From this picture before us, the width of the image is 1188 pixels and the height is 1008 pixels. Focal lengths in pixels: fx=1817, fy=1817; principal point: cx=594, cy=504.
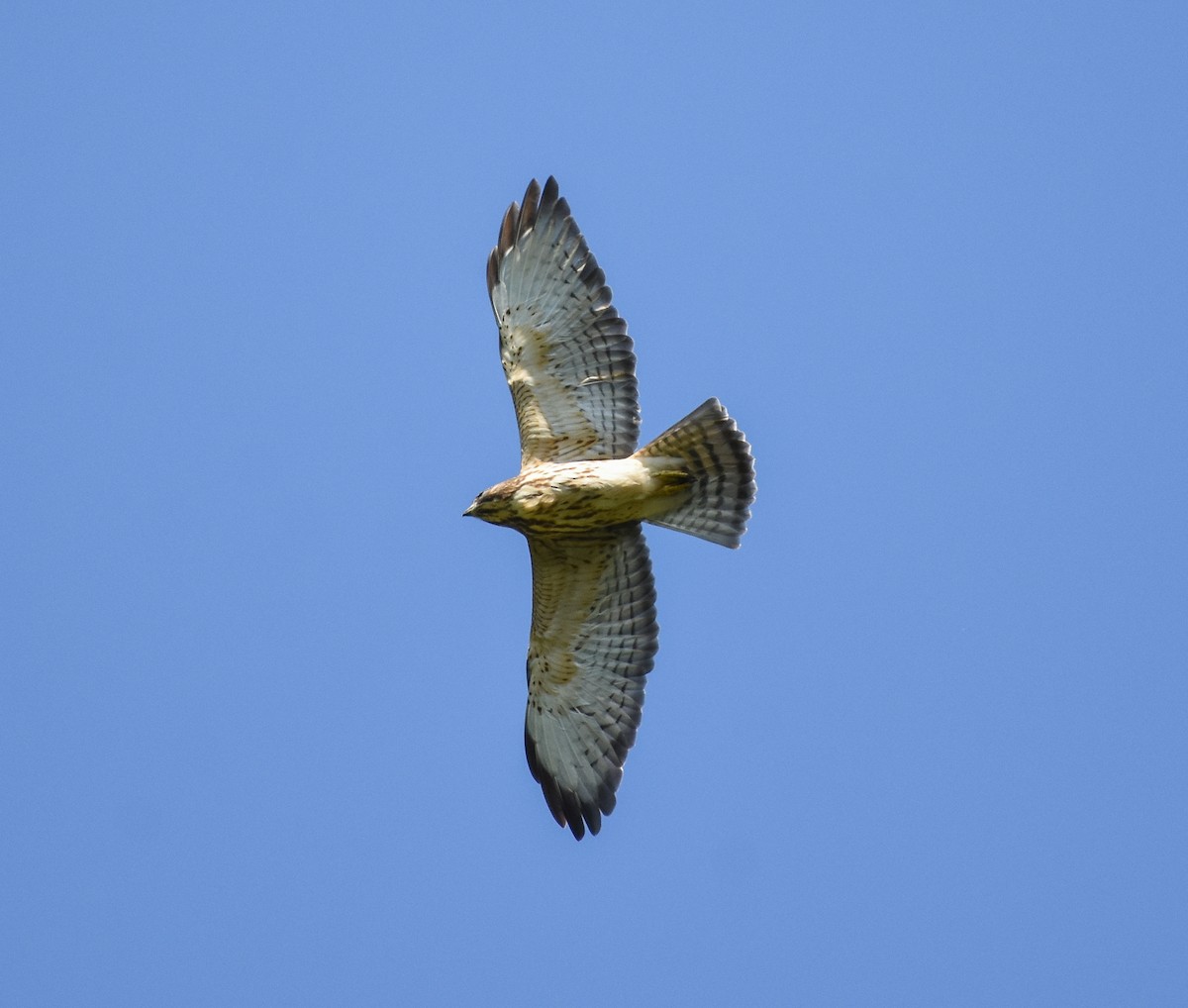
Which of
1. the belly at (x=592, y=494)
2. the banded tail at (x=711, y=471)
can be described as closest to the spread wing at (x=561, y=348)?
the belly at (x=592, y=494)

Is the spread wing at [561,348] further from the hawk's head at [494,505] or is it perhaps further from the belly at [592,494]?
the hawk's head at [494,505]

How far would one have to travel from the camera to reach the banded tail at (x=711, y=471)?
10.3 metres

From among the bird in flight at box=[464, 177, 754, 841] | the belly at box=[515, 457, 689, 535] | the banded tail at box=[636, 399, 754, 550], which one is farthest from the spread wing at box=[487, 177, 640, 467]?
the banded tail at box=[636, 399, 754, 550]

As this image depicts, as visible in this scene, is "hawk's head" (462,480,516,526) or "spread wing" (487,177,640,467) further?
"spread wing" (487,177,640,467)

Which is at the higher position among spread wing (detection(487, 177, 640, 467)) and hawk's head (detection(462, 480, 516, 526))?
spread wing (detection(487, 177, 640, 467))

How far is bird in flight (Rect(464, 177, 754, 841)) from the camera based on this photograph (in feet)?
33.9

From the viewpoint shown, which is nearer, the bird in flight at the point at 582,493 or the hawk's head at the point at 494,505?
the hawk's head at the point at 494,505

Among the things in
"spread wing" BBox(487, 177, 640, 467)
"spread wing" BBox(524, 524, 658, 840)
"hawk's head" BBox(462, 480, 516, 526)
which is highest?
"spread wing" BBox(487, 177, 640, 467)

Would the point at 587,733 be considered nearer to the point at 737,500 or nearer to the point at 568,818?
the point at 568,818

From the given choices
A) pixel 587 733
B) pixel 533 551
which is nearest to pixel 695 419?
pixel 533 551

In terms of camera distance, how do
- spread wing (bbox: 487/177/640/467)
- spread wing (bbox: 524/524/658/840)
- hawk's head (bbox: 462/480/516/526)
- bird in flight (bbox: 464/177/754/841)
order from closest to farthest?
hawk's head (bbox: 462/480/516/526)
bird in flight (bbox: 464/177/754/841)
spread wing (bbox: 487/177/640/467)
spread wing (bbox: 524/524/658/840)

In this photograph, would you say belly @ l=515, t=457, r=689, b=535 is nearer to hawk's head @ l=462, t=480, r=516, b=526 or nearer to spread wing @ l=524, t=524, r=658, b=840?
hawk's head @ l=462, t=480, r=516, b=526

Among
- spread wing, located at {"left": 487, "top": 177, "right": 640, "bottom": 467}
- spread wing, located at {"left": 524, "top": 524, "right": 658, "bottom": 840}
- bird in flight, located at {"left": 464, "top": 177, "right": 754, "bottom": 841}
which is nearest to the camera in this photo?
bird in flight, located at {"left": 464, "top": 177, "right": 754, "bottom": 841}

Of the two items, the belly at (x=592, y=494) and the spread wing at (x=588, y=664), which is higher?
the belly at (x=592, y=494)
